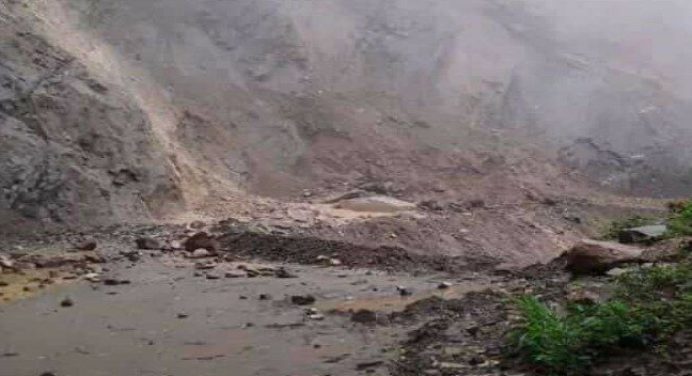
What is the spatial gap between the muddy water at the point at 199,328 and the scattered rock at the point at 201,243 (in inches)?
55.0

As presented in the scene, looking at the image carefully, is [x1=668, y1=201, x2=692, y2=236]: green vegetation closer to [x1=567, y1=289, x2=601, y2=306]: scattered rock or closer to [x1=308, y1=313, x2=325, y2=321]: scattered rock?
[x1=567, y1=289, x2=601, y2=306]: scattered rock

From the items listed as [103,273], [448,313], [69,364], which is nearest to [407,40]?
[103,273]

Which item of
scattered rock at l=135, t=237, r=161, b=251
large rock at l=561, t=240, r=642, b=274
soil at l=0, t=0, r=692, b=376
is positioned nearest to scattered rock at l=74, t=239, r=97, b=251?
soil at l=0, t=0, r=692, b=376

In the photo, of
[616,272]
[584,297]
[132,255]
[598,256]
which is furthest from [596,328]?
[132,255]

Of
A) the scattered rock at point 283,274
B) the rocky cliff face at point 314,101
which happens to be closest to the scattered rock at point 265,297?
the scattered rock at point 283,274

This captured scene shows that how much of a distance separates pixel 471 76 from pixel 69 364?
57.8 feet

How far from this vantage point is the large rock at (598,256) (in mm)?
7668

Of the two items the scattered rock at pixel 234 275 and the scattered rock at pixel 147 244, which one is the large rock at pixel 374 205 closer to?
the scattered rock at pixel 147 244

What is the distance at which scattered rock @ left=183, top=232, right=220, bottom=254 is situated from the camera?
12156 mm

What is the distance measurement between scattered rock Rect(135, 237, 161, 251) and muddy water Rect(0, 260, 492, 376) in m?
1.43

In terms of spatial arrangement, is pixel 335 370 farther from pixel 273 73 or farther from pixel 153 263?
pixel 273 73

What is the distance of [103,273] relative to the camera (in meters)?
10.7

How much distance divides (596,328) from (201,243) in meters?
7.86

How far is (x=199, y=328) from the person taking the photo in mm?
7793
